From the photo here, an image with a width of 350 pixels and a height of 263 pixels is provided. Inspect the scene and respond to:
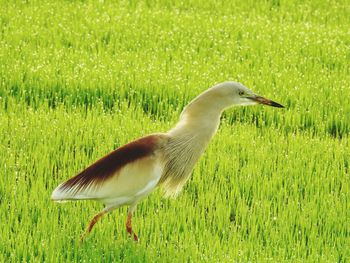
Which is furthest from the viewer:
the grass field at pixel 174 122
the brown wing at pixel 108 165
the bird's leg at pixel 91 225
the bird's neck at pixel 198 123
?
the grass field at pixel 174 122

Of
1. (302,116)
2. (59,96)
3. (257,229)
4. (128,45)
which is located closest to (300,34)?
(128,45)

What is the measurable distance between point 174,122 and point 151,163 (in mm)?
2526

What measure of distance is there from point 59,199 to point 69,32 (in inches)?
216

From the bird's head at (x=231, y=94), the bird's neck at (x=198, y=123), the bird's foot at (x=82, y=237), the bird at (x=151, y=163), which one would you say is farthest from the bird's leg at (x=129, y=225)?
the bird's head at (x=231, y=94)

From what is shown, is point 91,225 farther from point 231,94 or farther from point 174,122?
point 174,122

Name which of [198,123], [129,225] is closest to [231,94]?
[198,123]

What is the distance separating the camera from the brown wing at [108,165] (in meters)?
4.77

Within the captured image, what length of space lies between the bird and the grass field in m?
0.34

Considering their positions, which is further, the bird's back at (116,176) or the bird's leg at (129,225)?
the bird's leg at (129,225)

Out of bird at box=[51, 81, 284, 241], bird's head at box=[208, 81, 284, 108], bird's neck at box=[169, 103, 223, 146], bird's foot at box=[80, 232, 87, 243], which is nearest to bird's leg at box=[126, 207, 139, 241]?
bird at box=[51, 81, 284, 241]

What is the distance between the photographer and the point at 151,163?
16.1ft

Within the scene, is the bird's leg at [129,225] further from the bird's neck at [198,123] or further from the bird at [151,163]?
the bird's neck at [198,123]

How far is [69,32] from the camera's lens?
9977 mm

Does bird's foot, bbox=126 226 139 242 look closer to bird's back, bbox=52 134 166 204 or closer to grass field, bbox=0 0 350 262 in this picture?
grass field, bbox=0 0 350 262
